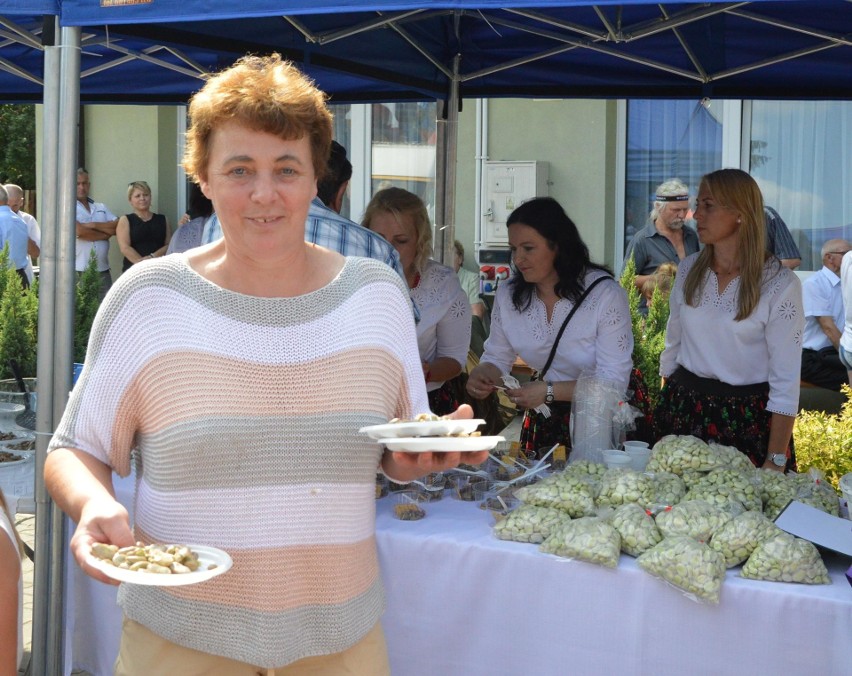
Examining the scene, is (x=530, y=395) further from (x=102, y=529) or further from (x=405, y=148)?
(x=405, y=148)

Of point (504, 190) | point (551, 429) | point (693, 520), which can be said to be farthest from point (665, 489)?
point (504, 190)

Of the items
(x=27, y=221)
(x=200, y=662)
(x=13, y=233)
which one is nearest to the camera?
(x=200, y=662)

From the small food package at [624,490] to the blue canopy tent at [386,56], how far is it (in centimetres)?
120

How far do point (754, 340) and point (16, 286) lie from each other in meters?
4.65

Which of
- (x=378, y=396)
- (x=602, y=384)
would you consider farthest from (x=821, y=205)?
(x=378, y=396)

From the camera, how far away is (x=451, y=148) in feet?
18.2

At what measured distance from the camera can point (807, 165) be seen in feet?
27.1

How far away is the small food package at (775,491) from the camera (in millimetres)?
2740

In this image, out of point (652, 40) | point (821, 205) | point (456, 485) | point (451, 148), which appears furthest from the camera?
point (821, 205)

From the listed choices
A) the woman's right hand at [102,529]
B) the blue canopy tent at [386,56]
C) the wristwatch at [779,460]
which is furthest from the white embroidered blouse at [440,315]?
the woman's right hand at [102,529]

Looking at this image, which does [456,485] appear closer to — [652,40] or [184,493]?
[184,493]

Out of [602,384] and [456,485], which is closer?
[456,485]

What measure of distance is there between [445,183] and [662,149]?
3.55m

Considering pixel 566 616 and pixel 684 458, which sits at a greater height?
pixel 684 458
